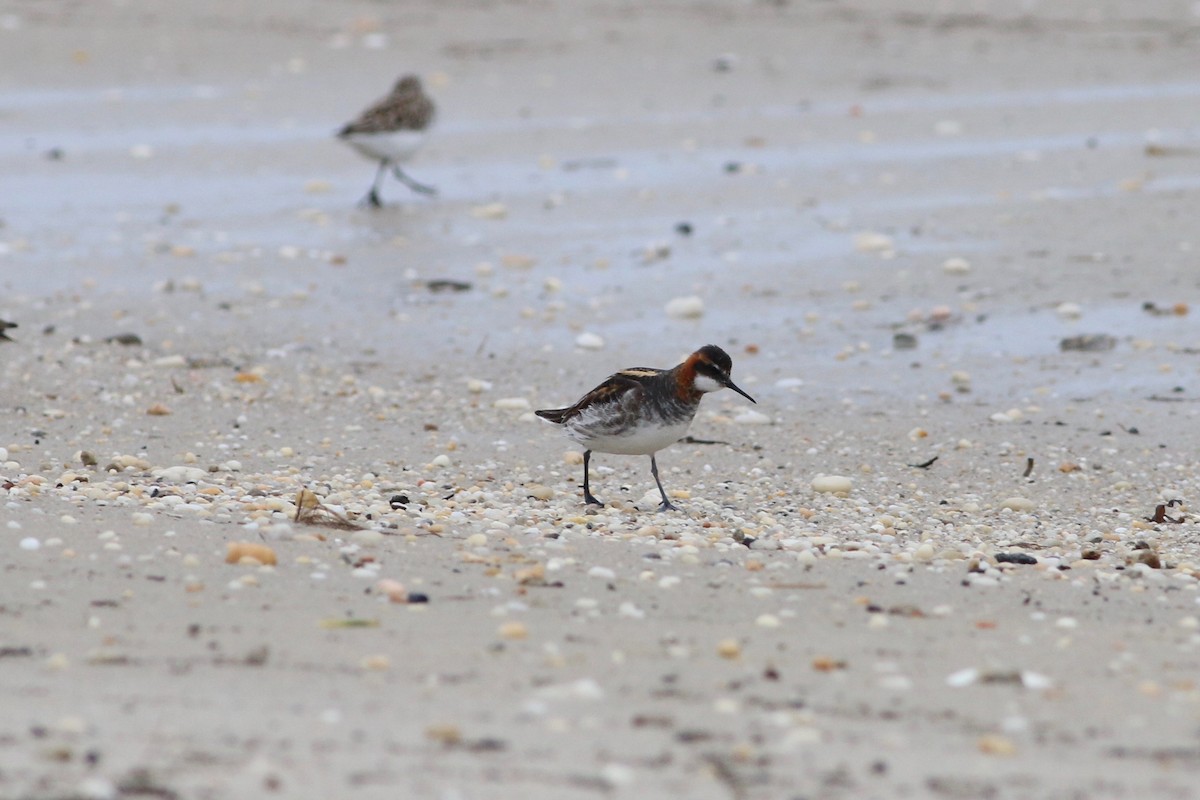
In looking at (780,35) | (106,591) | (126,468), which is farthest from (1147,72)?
(106,591)

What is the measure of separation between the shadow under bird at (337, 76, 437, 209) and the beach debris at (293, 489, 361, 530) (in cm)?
892

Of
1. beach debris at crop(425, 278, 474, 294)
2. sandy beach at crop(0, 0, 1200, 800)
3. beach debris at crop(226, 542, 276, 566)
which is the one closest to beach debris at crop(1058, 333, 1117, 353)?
sandy beach at crop(0, 0, 1200, 800)

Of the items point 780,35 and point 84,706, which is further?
point 780,35

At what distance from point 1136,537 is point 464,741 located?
4122mm

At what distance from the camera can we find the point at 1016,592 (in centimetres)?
642

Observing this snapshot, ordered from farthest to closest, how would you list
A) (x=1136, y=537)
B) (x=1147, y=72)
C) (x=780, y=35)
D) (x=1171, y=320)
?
(x=780, y=35) < (x=1147, y=72) < (x=1171, y=320) < (x=1136, y=537)

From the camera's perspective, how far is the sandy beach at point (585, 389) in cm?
478

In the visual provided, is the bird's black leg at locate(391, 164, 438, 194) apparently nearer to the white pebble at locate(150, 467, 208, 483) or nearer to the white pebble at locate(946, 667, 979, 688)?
the white pebble at locate(150, 467, 208, 483)

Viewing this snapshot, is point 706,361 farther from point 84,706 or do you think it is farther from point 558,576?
point 84,706

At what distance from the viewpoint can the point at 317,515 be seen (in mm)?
7184

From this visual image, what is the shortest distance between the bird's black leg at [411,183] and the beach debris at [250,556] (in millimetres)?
10191

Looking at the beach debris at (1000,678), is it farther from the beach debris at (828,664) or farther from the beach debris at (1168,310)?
the beach debris at (1168,310)

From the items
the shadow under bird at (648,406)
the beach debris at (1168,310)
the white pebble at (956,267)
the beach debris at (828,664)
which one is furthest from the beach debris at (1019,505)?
the white pebble at (956,267)

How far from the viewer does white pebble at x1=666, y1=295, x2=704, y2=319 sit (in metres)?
12.2
